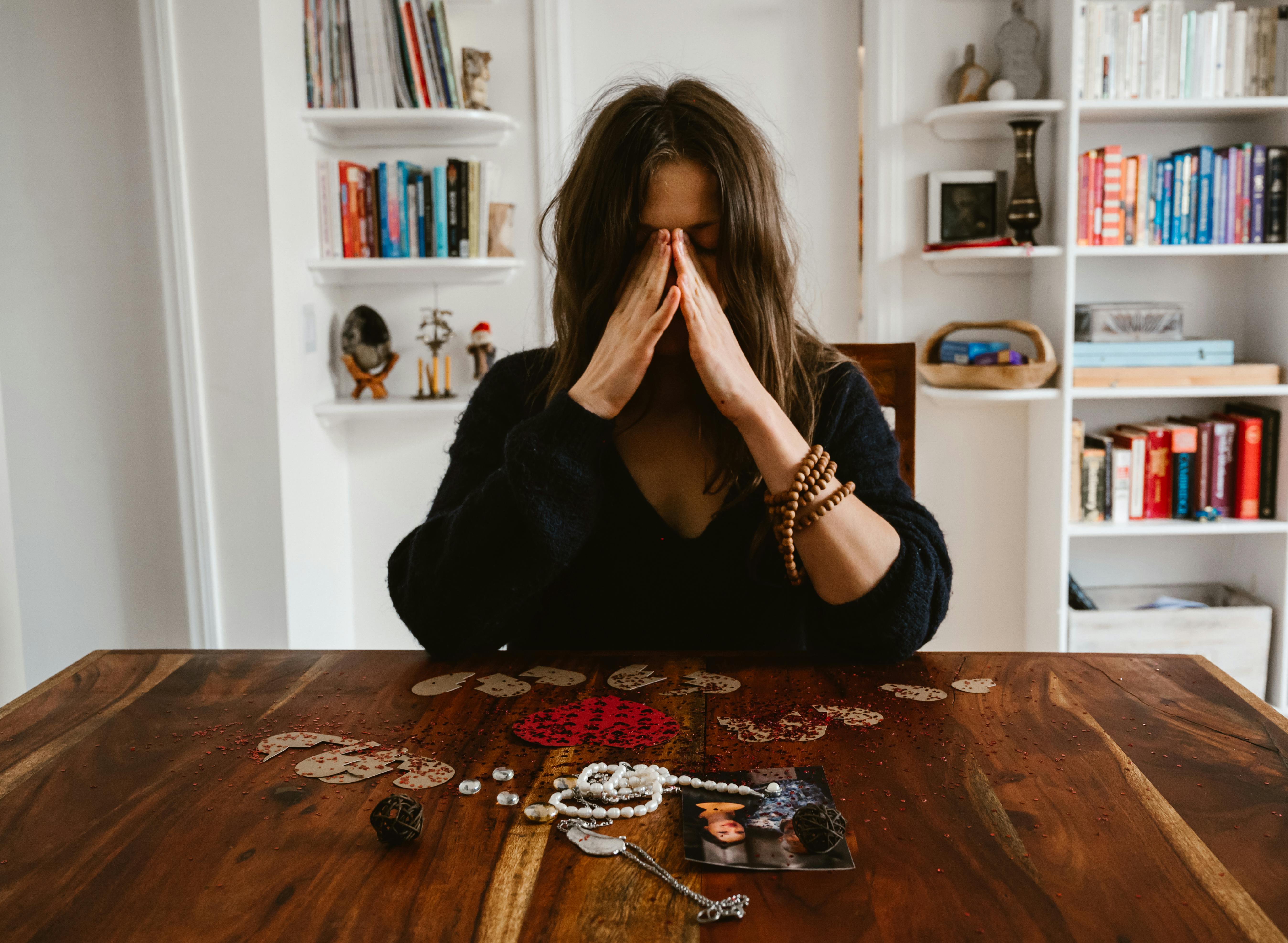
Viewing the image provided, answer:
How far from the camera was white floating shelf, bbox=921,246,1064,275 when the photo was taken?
2.58m

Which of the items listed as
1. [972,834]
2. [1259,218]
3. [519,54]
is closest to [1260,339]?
[1259,218]

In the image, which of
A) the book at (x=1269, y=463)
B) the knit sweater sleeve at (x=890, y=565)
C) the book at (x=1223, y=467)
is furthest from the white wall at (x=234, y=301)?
the book at (x=1269, y=463)

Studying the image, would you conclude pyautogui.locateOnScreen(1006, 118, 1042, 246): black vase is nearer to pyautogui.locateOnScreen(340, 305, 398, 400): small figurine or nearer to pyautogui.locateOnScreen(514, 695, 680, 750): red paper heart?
pyautogui.locateOnScreen(340, 305, 398, 400): small figurine

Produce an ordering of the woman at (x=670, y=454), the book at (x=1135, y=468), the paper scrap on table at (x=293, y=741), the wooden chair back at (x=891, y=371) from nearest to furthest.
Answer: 1. the paper scrap on table at (x=293, y=741)
2. the woman at (x=670, y=454)
3. the wooden chair back at (x=891, y=371)
4. the book at (x=1135, y=468)

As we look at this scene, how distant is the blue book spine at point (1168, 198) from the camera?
2555 millimetres

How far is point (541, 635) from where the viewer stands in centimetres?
136

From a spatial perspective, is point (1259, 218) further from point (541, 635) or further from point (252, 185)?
point (252, 185)

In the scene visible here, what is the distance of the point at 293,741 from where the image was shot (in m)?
0.91

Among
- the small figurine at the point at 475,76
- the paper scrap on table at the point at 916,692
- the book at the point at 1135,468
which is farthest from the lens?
the book at the point at 1135,468

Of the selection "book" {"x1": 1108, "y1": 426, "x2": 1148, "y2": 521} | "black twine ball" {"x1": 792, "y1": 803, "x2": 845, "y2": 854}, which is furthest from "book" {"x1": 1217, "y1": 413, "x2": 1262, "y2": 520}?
"black twine ball" {"x1": 792, "y1": 803, "x2": 845, "y2": 854}

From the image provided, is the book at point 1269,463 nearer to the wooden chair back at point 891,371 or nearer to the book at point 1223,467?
the book at point 1223,467

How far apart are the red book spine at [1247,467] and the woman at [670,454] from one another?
5.86 feet

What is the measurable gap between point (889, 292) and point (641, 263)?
1646 mm

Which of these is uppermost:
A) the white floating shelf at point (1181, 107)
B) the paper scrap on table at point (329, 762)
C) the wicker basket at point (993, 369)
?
the white floating shelf at point (1181, 107)
